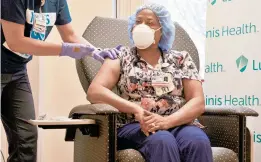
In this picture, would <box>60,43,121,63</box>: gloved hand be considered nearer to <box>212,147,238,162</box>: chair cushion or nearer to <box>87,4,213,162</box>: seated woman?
<box>87,4,213,162</box>: seated woman

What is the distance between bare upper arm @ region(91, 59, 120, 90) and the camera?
203 cm

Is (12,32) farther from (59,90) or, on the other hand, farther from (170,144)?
(59,90)

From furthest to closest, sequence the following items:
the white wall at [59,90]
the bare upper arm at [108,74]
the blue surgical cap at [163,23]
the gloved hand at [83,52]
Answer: the white wall at [59,90]
the blue surgical cap at [163,23]
the bare upper arm at [108,74]
the gloved hand at [83,52]

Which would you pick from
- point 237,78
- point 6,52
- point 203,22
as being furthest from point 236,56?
point 6,52

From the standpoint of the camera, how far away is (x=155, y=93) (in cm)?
207

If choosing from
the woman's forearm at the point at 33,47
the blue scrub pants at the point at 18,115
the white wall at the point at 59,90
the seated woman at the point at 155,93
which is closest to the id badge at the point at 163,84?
the seated woman at the point at 155,93

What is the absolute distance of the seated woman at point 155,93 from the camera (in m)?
1.76

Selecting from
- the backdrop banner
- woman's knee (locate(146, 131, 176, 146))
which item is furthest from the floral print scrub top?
the backdrop banner

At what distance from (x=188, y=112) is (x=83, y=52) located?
588 mm

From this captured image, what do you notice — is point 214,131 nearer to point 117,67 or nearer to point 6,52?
point 117,67

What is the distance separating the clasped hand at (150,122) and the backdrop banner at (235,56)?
0.79 m

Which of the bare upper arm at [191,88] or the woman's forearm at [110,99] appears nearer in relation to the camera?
the woman's forearm at [110,99]

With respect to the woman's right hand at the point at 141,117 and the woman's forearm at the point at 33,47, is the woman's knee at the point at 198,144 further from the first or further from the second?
the woman's forearm at the point at 33,47

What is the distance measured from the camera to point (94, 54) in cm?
204
